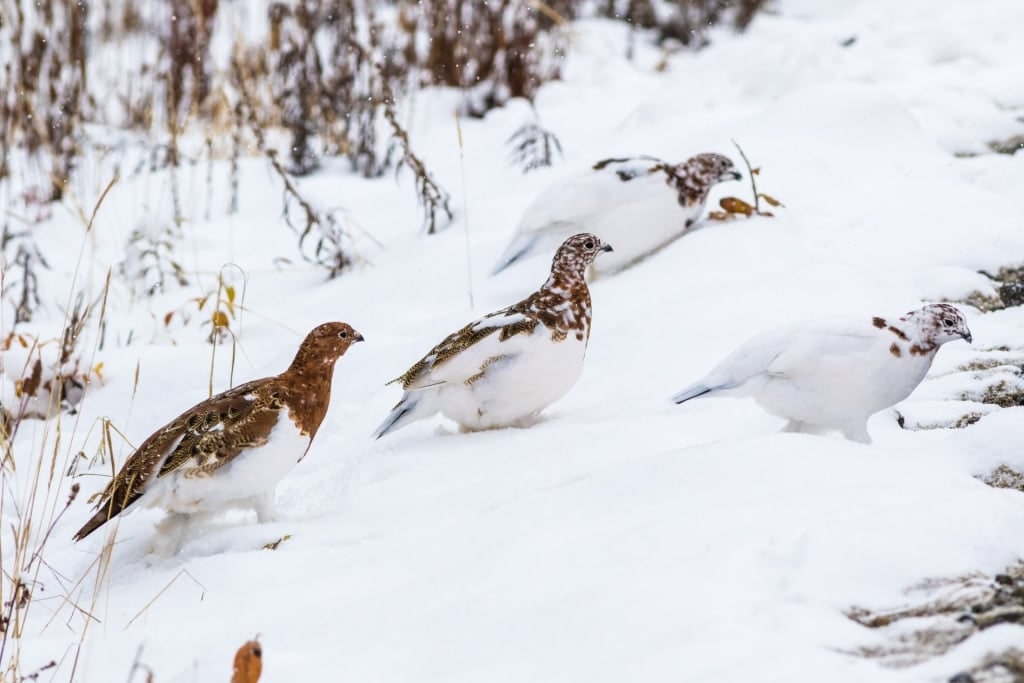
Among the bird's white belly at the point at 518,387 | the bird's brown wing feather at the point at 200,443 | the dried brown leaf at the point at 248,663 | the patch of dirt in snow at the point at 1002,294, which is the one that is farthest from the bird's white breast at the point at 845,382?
the dried brown leaf at the point at 248,663

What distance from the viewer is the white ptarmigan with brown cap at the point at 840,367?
102 inches

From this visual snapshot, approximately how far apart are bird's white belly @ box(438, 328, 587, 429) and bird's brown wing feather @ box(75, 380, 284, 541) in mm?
540

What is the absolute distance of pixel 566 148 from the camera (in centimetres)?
588

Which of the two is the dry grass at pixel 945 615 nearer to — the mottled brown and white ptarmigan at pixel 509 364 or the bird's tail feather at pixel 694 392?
the bird's tail feather at pixel 694 392

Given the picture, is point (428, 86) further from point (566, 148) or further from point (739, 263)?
point (739, 263)

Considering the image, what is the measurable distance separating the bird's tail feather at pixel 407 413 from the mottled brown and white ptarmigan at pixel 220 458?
1.24 ft

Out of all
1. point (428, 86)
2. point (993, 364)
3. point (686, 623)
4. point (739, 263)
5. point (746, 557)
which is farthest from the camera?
point (428, 86)

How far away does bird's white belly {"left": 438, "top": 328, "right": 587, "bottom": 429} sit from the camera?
9.53 feet

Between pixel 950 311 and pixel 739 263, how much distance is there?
126 centimetres

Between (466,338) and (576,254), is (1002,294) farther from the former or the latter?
(466,338)

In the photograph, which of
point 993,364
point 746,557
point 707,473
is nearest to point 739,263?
point 993,364

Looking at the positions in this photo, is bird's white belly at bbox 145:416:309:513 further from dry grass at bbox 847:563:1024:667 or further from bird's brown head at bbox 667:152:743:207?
bird's brown head at bbox 667:152:743:207

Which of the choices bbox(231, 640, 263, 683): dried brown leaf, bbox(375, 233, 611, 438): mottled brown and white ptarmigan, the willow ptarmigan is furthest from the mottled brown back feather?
bbox(231, 640, 263, 683): dried brown leaf

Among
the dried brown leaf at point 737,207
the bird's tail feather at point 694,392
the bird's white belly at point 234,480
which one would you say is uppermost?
the bird's tail feather at point 694,392
